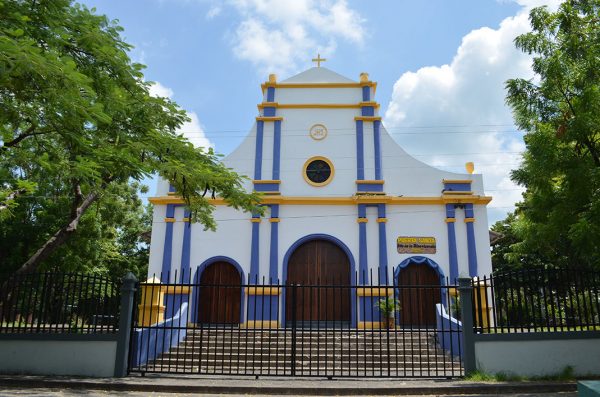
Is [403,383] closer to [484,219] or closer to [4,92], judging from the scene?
[4,92]

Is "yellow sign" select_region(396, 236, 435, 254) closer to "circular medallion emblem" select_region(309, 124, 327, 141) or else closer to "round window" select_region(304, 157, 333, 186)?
"round window" select_region(304, 157, 333, 186)

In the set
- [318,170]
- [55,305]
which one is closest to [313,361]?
[55,305]

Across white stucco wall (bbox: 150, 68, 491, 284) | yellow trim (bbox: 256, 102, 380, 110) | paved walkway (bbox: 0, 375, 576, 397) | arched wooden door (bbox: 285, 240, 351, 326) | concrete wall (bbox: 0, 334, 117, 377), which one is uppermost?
yellow trim (bbox: 256, 102, 380, 110)

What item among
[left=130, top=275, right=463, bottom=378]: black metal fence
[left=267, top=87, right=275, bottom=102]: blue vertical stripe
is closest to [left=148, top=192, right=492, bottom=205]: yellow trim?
[left=267, top=87, right=275, bottom=102]: blue vertical stripe

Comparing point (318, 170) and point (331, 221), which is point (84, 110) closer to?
point (331, 221)

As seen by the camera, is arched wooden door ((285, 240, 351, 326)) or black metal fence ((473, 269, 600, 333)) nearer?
black metal fence ((473, 269, 600, 333))

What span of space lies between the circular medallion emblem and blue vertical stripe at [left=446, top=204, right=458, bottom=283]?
4.61m

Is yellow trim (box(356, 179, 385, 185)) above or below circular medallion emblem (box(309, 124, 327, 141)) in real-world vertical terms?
below

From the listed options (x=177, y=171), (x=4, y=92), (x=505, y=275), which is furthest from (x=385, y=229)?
(x=4, y=92)

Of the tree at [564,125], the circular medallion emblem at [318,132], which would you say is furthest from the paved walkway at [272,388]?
the circular medallion emblem at [318,132]

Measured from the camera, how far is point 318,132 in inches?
662

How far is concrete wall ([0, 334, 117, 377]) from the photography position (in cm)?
870

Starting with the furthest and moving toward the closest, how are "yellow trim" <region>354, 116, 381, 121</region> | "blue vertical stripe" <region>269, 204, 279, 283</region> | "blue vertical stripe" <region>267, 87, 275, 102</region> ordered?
"blue vertical stripe" <region>267, 87, 275, 102</region>
"yellow trim" <region>354, 116, 381, 121</region>
"blue vertical stripe" <region>269, 204, 279, 283</region>

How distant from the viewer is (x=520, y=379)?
8383 mm
